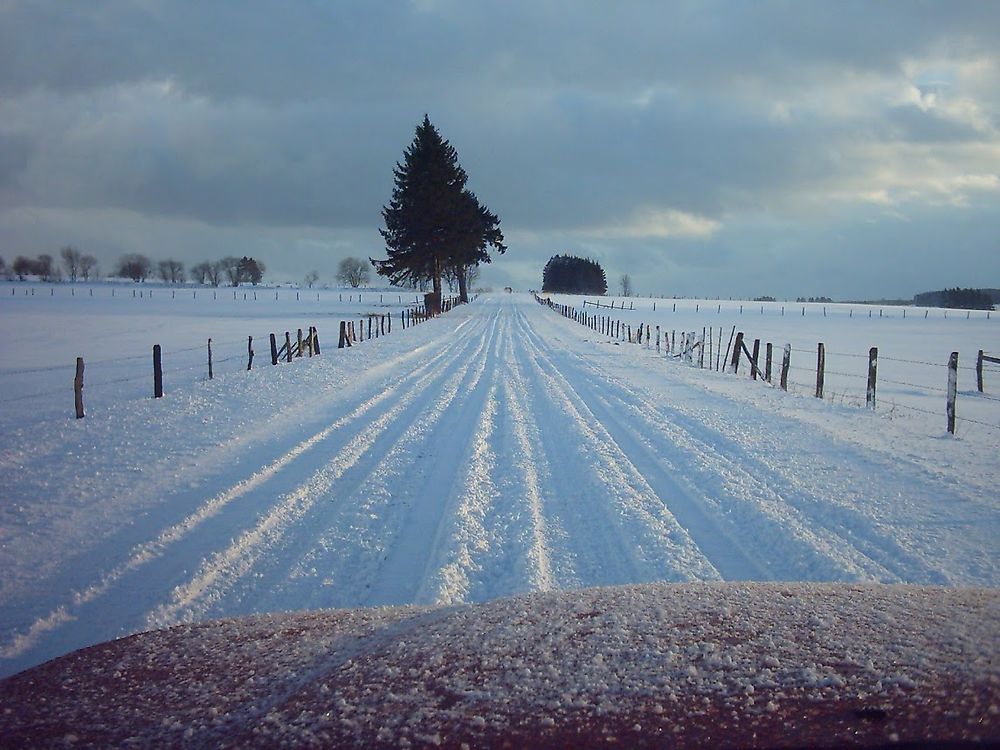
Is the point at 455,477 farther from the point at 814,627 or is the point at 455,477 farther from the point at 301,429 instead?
the point at 814,627

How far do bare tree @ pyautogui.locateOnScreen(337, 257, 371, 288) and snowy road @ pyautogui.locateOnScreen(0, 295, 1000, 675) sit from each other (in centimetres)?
17341

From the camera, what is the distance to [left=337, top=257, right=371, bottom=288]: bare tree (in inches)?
7108

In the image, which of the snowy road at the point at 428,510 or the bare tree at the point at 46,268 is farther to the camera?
the bare tree at the point at 46,268

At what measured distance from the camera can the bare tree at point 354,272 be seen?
180550mm

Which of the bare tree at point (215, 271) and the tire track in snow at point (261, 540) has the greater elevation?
→ the bare tree at point (215, 271)

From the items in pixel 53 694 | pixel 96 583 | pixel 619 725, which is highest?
pixel 619 725

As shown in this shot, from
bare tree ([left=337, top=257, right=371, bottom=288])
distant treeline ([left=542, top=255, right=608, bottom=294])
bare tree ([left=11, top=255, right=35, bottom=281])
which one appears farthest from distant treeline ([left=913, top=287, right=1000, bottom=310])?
bare tree ([left=11, top=255, right=35, bottom=281])

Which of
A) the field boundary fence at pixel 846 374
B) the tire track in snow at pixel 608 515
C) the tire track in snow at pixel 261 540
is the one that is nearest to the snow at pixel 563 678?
the tire track in snow at pixel 261 540

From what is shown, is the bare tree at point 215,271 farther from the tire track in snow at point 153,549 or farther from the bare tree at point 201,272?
the tire track in snow at point 153,549

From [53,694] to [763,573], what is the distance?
461 cm

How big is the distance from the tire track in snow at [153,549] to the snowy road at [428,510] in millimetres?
23

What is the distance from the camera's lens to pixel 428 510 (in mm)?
6832

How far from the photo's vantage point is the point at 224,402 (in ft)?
42.2

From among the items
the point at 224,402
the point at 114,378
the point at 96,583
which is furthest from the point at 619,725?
the point at 114,378
